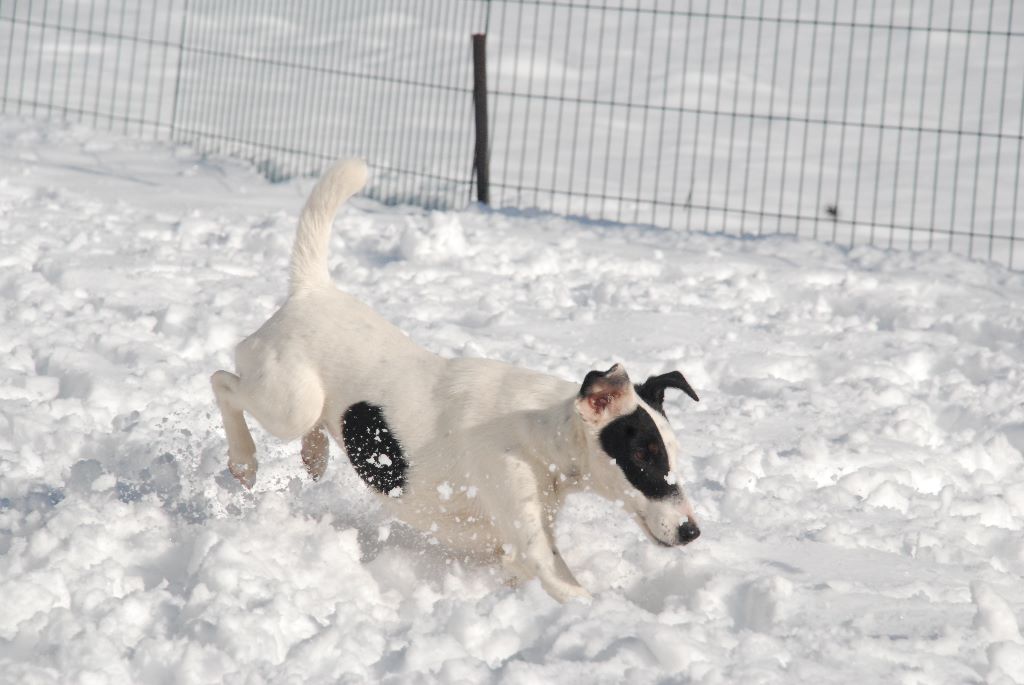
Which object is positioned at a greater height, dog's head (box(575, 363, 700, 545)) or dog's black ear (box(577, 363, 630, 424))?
dog's black ear (box(577, 363, 630, 424))

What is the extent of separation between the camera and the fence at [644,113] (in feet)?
36.5

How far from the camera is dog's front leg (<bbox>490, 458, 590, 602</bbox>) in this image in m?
3.72

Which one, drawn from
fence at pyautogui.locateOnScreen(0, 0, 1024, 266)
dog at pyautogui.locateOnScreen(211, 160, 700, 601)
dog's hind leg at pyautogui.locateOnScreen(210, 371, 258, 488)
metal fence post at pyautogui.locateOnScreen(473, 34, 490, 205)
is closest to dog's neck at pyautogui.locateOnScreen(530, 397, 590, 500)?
dog at pyautogui.locateOnScreen(211, 160, 700, 601)

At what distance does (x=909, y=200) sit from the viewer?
41.0 ft

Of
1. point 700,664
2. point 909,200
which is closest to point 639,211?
point 909,200

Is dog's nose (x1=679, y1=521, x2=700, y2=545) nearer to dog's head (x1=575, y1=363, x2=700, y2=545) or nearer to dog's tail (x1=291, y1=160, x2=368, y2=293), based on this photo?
dog's head (x1=575, y1=363, x2=700, y2=545)

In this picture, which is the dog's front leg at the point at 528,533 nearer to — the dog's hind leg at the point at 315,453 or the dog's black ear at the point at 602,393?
the dog's black ear at the point at 602,393

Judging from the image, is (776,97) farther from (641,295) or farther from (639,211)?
(641,295)

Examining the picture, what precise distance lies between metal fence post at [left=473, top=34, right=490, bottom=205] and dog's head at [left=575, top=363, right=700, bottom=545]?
23.0 feet

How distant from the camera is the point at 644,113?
13156 mm

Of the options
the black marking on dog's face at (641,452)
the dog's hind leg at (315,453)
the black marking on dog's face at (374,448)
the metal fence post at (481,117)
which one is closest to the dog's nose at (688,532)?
the black marking on dog's face at (641,452)

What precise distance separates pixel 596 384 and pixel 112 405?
2541 mm

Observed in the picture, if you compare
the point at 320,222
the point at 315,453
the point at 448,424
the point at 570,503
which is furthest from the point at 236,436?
the point at 570,503

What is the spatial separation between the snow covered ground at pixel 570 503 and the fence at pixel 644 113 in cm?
174
